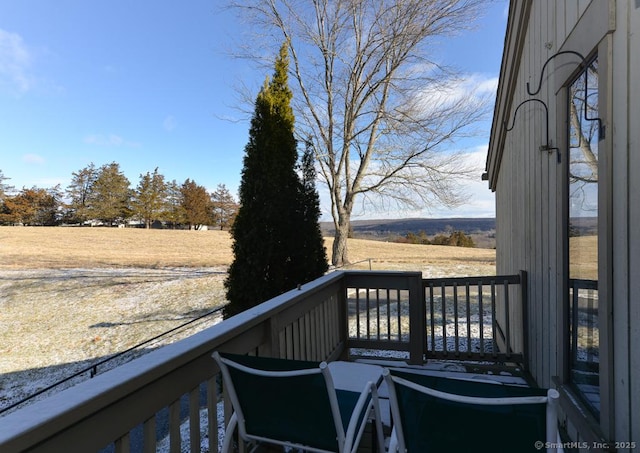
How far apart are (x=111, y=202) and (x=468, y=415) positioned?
42.3m

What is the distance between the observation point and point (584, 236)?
1750mm

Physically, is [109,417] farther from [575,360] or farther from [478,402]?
[575,360]

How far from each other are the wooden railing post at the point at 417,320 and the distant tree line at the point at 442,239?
923 inches

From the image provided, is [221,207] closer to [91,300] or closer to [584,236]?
[91,300]

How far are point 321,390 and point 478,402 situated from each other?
1.73 ft

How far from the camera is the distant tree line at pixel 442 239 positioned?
26062 mm

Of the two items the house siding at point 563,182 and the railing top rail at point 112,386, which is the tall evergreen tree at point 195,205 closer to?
the house siding at point 563,182

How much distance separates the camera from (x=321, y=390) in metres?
1.26

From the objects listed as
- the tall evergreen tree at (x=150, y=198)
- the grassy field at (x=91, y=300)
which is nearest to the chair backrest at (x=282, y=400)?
the grassy field at (x=91, y=300)

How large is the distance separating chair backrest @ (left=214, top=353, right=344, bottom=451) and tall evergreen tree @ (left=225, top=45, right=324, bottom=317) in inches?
93.9

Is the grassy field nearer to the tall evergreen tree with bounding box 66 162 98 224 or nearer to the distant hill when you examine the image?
the distant hill

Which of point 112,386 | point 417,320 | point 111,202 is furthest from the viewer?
point 111,202

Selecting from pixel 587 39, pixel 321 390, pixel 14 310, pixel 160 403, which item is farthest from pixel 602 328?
pixel 14 310

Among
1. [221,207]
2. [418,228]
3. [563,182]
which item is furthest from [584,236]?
[221,207]
